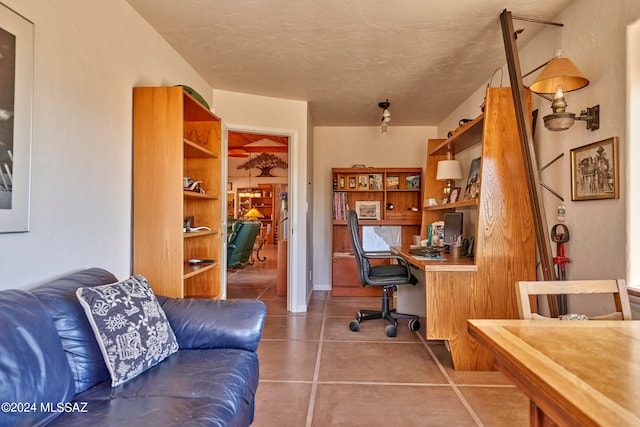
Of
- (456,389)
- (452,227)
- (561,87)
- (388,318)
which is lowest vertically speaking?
(456,389)

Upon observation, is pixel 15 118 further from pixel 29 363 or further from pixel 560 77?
pixel 560 77

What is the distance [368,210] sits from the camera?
5.14 m

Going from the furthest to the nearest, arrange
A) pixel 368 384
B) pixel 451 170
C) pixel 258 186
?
1. pixel 258 186
2. pixel 451 170
3. pixel 368 384

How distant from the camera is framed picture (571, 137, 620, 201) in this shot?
6.00ft

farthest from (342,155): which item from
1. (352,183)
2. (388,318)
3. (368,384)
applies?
(368,384)

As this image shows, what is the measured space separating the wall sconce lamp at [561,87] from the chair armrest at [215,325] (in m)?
1.85

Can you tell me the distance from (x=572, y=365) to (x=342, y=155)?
4540 mm

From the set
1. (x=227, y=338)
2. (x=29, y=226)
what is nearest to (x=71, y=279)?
(x=29, y=226)

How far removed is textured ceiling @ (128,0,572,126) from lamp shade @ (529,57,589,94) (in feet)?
1.68

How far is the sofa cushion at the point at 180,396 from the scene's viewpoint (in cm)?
112

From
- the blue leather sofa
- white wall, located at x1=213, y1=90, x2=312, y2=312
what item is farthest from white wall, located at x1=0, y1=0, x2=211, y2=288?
white wall, located at x1=213, y1=90, x2=312, y2=312

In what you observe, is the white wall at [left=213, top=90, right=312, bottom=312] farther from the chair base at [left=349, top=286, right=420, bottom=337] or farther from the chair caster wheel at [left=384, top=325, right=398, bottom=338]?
the chair caster wheel at [left=384, top=325, right=398, bottom=338]

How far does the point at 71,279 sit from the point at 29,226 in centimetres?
27

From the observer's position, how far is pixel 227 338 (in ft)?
5.65
